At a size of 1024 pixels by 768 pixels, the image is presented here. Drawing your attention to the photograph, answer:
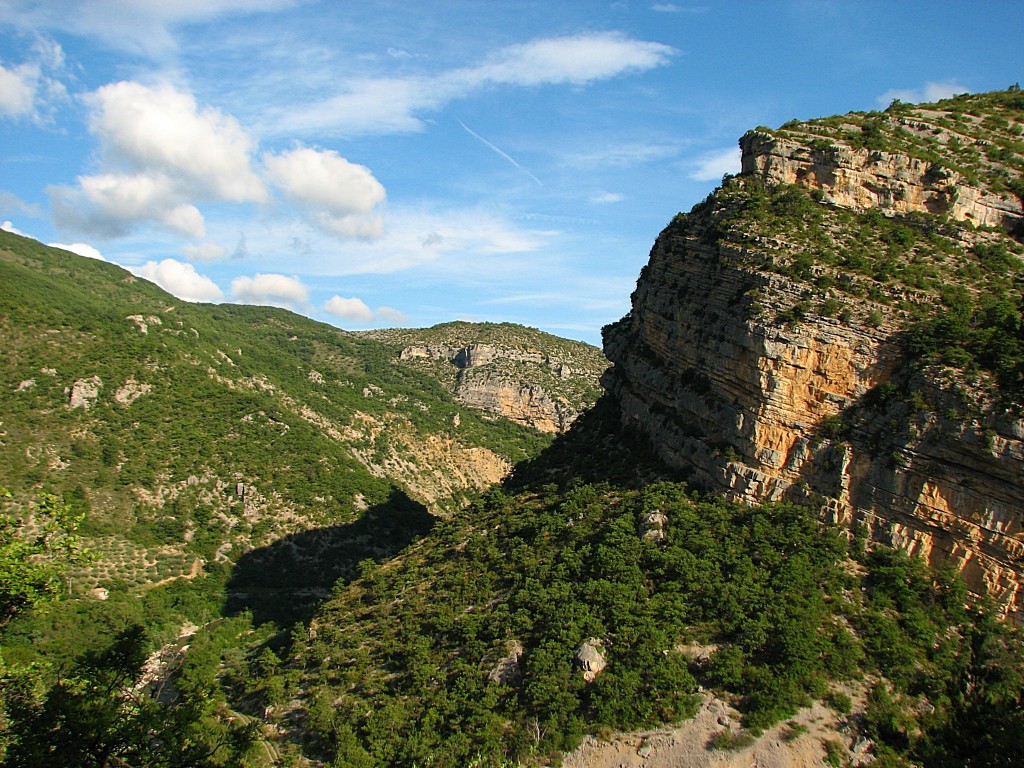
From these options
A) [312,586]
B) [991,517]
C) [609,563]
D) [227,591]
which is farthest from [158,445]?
[991,517]

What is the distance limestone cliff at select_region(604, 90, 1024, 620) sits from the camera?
2288cm

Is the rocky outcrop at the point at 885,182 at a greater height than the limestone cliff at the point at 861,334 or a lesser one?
greater

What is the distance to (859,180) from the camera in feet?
108

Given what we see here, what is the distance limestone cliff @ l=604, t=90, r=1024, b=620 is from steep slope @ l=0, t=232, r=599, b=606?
4326 centimetres

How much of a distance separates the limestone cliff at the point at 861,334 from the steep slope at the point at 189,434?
4326 centimetres

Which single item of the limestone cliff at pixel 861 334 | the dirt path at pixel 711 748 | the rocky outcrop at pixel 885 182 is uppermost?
the rocky outcrop at pixel 885 182

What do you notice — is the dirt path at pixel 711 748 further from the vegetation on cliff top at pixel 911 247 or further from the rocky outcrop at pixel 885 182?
the rocky outcrop at pixel 885 182

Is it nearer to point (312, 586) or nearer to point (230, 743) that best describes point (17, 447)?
point (312, 586)

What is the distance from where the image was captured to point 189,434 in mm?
66312

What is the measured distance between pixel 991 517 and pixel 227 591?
56.0 meters

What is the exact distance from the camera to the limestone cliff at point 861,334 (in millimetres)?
22875

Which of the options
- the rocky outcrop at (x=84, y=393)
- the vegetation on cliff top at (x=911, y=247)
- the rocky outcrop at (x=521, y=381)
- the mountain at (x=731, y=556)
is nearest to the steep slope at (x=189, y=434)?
the rocky outcrop at (x=84, y=393)

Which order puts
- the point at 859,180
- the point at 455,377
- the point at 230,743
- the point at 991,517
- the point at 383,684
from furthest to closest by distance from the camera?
the point at 455,377 < the point at 859,180 < the point at 383,684 < the point at 991,517 < the point at 230,743

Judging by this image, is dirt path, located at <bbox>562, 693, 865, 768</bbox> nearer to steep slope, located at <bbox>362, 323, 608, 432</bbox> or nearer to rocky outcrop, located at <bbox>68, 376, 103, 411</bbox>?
rocky outcrop, located at <bbox>68, 376, 103, 411</bbox>
